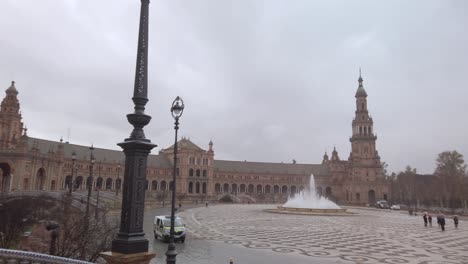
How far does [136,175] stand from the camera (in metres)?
7.51

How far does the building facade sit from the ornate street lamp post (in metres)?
57.7

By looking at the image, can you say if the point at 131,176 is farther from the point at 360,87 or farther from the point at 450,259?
the point at 360,87

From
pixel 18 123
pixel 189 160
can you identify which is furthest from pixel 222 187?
pixel 18 123

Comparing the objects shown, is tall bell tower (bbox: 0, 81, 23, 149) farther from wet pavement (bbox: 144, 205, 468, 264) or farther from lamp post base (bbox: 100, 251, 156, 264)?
lamp post base (bbox: 100, 251, 156, 264)

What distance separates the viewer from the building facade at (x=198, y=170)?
2377 inches

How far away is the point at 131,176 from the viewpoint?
7484 mm

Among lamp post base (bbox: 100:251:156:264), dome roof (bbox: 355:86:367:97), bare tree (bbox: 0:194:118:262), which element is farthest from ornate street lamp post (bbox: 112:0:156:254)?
dome roof (bbox: 355:86:367:97)

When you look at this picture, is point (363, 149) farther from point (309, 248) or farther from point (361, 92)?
point (309, 248)

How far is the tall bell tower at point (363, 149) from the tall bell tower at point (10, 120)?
302 feet

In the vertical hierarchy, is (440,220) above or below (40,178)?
below

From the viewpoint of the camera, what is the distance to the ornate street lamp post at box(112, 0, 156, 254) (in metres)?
7.26

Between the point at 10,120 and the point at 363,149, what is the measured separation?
95.3 m

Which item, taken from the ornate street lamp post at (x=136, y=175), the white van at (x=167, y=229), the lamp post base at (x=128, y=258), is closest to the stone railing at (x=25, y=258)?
the lamp post base at (x=128, y=258)

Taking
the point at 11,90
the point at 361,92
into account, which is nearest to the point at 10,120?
the point at 11,90
